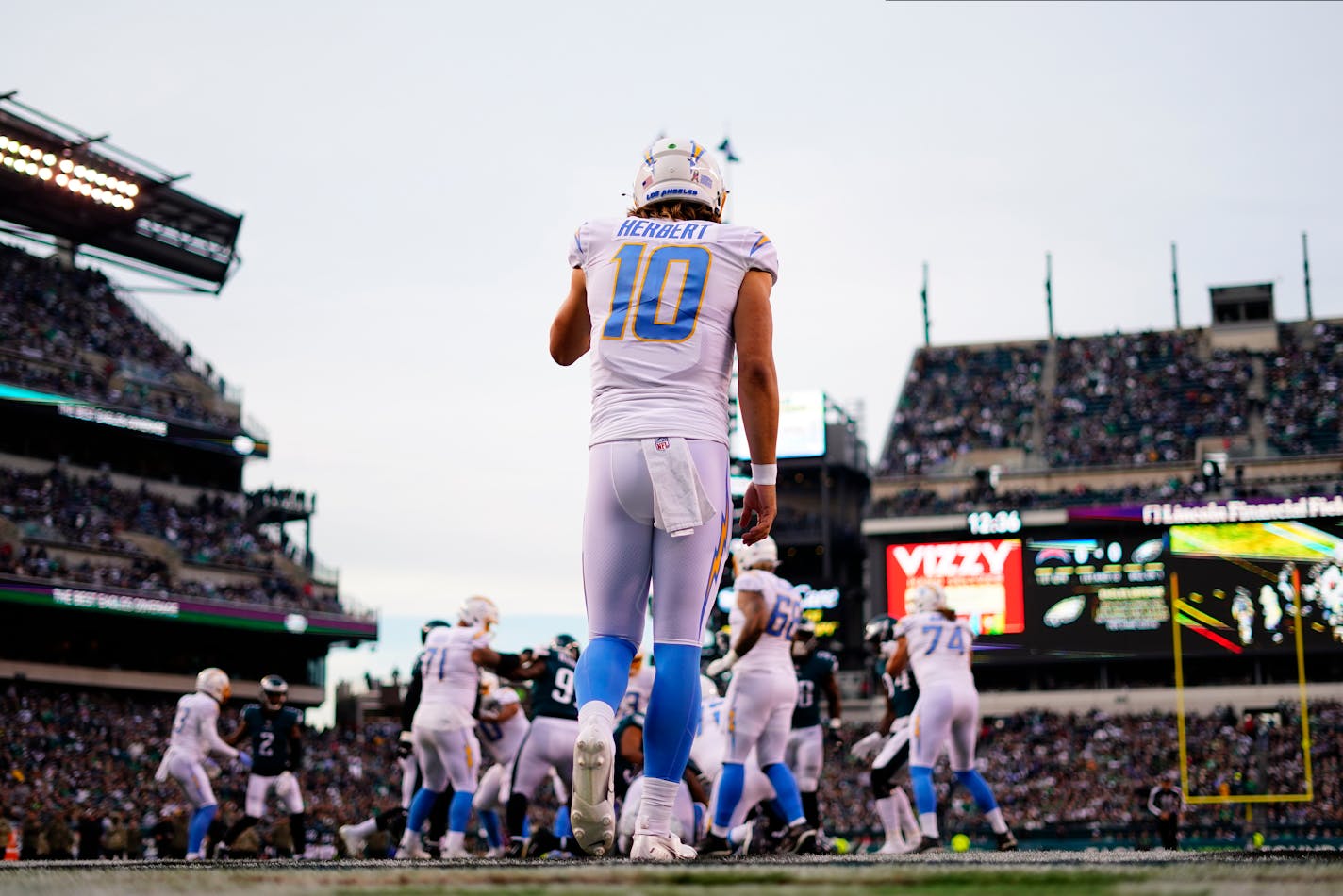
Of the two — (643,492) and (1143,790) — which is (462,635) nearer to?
(643,492)

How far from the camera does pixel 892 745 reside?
13922 millimetres

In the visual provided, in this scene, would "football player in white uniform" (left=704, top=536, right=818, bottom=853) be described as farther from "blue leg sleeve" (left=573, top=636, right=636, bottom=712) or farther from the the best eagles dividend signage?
the the best eagles dividend signage

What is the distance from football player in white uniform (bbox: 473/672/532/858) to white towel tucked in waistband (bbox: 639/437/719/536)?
1070cm

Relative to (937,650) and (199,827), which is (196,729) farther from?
(937,650)

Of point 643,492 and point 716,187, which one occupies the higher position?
point 716,187

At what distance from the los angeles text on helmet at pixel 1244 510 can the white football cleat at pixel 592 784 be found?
40.2 m

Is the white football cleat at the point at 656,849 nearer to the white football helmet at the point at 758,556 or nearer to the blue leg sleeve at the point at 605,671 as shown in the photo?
the blue leg sleeve at the point at 605,671

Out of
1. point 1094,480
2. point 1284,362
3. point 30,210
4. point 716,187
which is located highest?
point 30,210

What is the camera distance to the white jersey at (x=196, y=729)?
1680 centimetres

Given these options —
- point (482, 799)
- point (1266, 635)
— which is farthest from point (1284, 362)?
point (482, 799)

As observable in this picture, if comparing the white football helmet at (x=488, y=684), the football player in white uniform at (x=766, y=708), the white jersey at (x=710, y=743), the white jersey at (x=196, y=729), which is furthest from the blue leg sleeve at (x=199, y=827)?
the football player in white uniform at (x=766, y=708)

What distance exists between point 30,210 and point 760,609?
45.2 m

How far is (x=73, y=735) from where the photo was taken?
1533 inches

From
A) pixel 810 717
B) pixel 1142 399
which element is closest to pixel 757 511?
pixel 810 717
